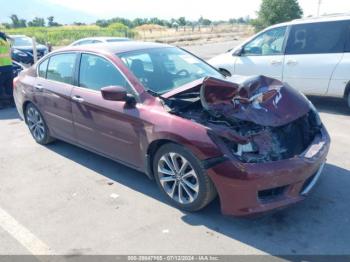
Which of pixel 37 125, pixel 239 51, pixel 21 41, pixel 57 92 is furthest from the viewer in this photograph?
pixel 21 41

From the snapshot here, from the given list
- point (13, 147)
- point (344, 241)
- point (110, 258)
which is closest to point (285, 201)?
point (344, 241)

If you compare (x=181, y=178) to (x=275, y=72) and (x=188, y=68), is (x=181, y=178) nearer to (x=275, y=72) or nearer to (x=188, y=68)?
(x=188, y=68)

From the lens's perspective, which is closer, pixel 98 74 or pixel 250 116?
pixel 250 116

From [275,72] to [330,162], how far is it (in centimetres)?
311

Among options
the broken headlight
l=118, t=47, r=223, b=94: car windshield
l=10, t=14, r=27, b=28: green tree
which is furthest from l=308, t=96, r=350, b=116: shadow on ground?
l=10, t=14, r=27, b=28: green tree

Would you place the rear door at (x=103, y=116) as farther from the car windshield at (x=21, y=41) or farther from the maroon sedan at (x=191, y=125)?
the car windshield at (x=21, y=41)

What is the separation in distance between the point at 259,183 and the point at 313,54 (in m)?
4.65

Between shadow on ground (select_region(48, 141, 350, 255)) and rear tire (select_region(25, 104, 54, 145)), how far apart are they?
2137 millimetres

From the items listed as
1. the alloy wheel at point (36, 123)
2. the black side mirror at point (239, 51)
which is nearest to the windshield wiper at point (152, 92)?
the alloy wheel at point (36, 123)

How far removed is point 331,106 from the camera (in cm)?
739

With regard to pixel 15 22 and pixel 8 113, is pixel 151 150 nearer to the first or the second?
pixel 8 113

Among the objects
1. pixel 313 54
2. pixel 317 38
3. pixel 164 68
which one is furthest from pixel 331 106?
pixel 164 68

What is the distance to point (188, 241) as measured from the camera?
10.7 ft

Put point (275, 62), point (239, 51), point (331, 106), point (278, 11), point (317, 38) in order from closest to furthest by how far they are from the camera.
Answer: point (317, 38)
point (275, 62)
point (331, 106)
point (239, 51)
point (278, 11)
